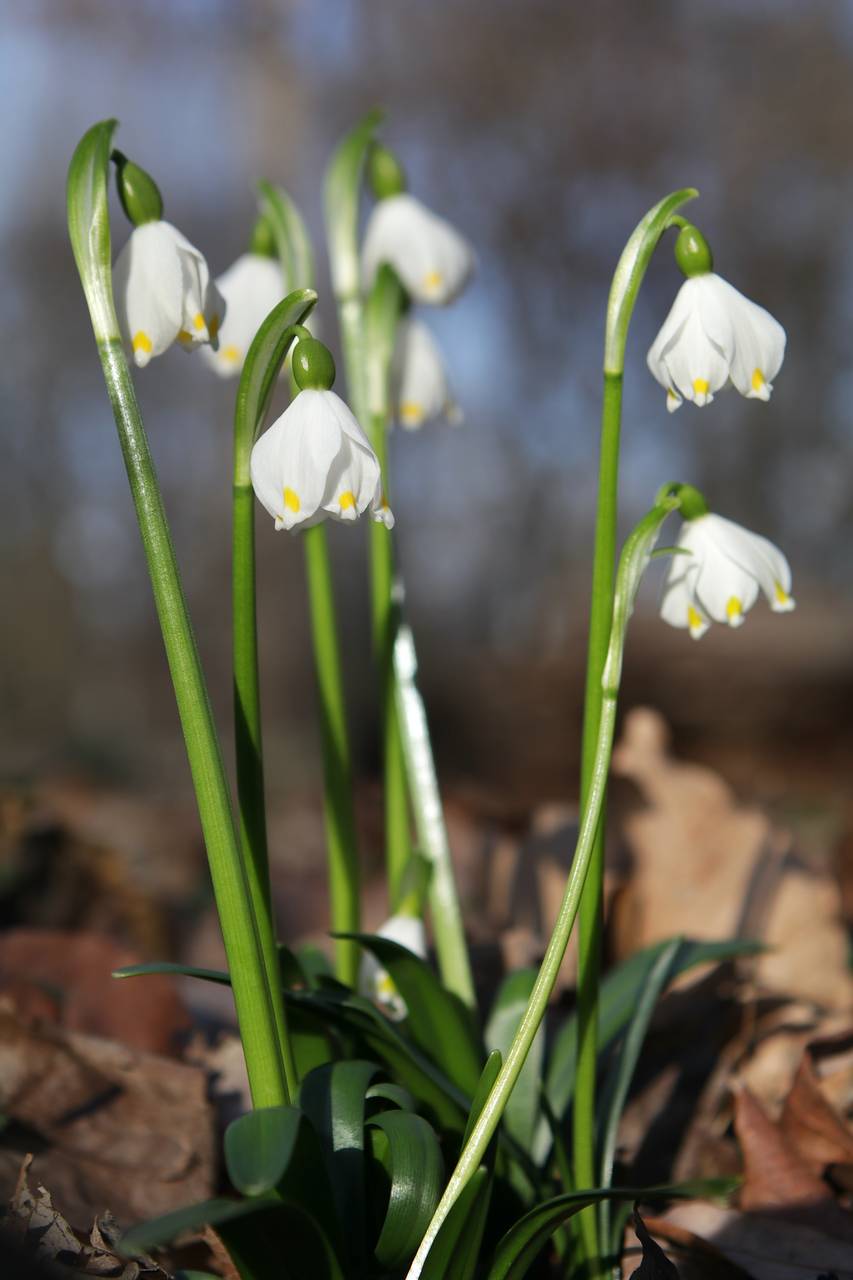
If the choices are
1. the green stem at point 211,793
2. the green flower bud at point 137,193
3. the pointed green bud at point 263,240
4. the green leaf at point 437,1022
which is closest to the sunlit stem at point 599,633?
the green leaf at point 437,1022

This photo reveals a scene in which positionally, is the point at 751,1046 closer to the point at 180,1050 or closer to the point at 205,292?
the point at 180,1050

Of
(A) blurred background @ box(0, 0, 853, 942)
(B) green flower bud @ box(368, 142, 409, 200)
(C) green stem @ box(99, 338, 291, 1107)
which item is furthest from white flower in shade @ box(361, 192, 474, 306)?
(A) blurred background @ box(0, 0, 853, 942)

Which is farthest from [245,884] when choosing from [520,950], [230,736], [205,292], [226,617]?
[226,617]

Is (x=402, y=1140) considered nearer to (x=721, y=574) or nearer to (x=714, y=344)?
(x=721, y=574)

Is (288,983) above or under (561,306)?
under

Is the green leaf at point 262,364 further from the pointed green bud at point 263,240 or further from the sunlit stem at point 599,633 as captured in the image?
the pointed green bud at point 263,240
